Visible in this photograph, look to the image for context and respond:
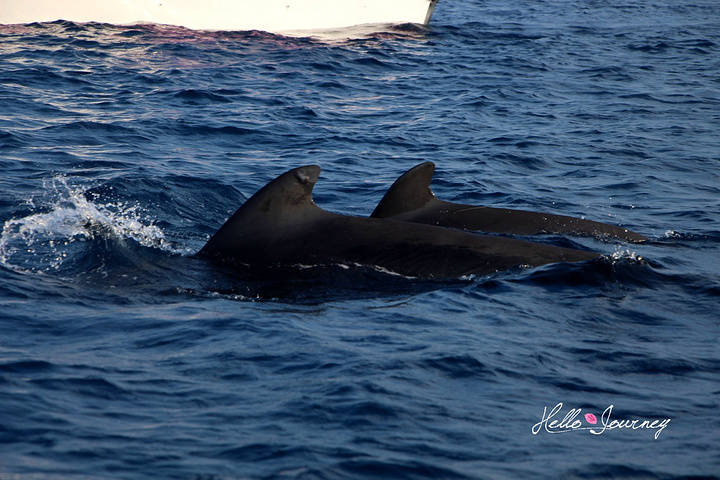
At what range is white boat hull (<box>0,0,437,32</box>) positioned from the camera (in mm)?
26125

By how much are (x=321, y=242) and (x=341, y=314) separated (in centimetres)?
100

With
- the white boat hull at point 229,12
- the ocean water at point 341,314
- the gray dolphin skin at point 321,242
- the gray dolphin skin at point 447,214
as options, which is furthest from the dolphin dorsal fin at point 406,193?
the white boat hull at point 229,12

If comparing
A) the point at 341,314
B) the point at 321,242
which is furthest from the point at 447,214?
the point at 341,314

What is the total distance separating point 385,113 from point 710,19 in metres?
21.7

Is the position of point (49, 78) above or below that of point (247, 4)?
below

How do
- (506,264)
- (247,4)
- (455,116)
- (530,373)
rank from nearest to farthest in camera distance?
(530,373)
(506,264)
(455,116)
(247,4)

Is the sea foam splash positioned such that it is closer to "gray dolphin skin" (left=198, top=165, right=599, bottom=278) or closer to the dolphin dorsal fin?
"gray dolphin skin" (left=198, top=165, right=599, bottom=278)

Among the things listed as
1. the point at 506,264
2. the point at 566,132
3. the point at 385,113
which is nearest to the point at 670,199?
the point at 566,132

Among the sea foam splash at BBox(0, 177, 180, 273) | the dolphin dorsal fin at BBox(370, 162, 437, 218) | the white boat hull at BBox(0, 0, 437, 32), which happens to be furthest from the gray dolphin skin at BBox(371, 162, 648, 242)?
the white boat hull at BBox(0, 0, 437, 32)

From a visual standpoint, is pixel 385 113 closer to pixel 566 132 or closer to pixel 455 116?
pixel 455 116

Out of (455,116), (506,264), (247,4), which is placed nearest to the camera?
(506,264)

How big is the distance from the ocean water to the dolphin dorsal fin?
1.62 m

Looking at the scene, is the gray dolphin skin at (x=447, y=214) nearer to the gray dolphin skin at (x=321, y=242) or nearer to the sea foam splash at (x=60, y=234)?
the gray dolphin skin at (x=321, y=242)

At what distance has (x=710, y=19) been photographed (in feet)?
113
